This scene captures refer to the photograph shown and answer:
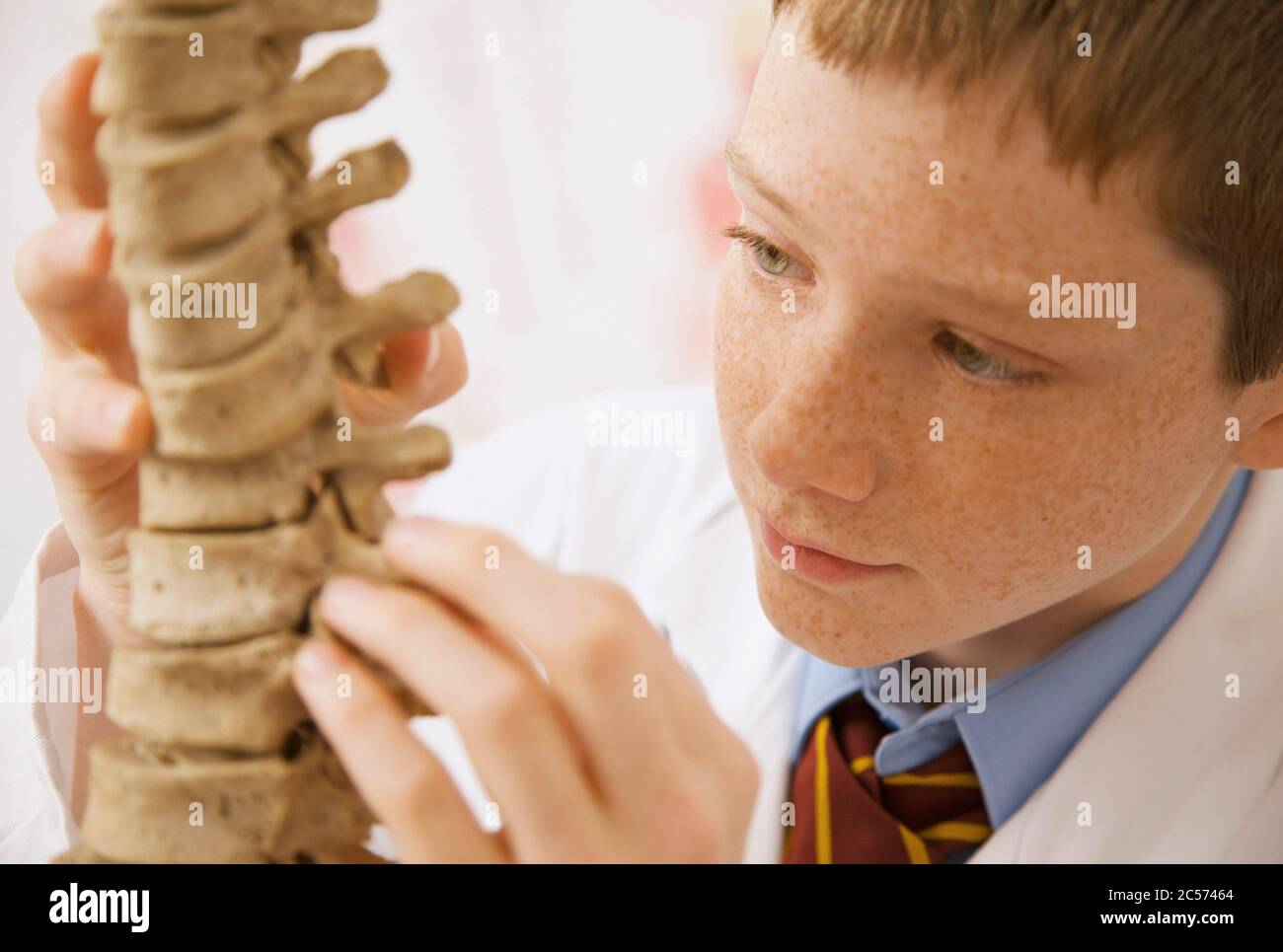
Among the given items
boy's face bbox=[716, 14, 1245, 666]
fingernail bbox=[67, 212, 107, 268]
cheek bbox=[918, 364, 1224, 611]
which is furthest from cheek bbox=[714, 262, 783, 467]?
fingernail bbox=[67, 212, 107, 268]

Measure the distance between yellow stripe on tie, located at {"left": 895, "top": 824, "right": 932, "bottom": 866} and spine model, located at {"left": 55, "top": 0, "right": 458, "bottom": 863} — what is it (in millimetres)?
440

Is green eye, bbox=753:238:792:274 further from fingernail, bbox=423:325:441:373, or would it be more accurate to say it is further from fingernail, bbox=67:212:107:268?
fingernail, bbox=67:212:107:268

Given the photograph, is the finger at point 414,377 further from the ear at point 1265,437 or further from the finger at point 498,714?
the ear at point 1265,437

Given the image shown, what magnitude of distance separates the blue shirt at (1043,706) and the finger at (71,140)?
645 mm

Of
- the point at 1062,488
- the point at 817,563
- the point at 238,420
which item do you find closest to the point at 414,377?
the point at 238,420

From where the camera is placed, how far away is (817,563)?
75 centimetres

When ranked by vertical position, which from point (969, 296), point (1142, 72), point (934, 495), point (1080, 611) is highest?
point (1142, 72)

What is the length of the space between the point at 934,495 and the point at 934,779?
0.32 m

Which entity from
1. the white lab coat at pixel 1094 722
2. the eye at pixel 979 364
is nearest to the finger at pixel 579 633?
the eye at pixel 979 364

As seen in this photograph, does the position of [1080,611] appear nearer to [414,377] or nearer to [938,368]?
[938,368]

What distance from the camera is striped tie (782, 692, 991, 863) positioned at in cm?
89

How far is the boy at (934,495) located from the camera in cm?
55
